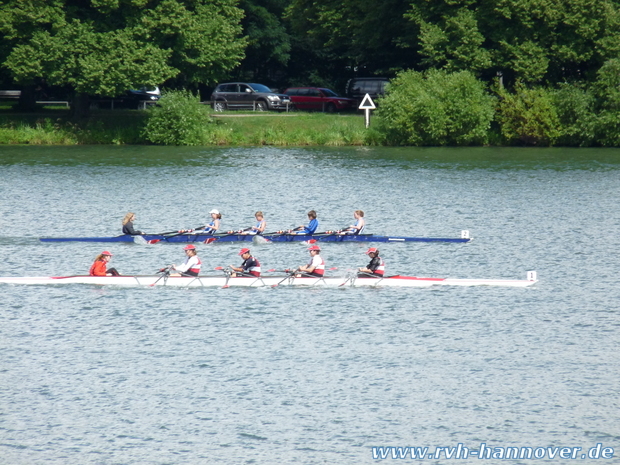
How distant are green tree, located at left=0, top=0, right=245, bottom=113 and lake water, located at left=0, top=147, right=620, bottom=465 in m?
18.2

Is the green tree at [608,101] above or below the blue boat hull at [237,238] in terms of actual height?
above

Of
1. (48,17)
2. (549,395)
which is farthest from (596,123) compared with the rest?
(549,395)

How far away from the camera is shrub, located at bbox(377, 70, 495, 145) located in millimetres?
62906

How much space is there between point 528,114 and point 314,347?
44.9 metres

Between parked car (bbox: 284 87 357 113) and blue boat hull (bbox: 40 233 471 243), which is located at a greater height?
parked car (bbox: 284 87 357 113)

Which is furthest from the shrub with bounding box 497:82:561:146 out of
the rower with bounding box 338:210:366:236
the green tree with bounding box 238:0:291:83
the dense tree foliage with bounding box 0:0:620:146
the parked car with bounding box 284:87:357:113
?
the rower with bounding box 338:210:366:236

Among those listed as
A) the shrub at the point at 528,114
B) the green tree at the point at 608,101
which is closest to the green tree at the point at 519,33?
the shrub at the point at 528,114

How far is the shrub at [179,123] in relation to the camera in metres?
64.1

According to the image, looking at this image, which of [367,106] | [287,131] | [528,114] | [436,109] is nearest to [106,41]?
[287,131]

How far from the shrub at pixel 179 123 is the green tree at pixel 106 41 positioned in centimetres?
270

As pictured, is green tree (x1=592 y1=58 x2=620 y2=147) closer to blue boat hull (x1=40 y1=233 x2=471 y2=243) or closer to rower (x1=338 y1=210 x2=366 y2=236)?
blue boat hull (x1=40 y1=233 x2=471 y2=243)

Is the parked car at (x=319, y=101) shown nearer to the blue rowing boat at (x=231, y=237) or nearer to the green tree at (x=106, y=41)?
the green tree at (x=106, y=41)

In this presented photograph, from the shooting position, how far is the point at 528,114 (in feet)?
210

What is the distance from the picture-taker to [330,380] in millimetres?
20812
